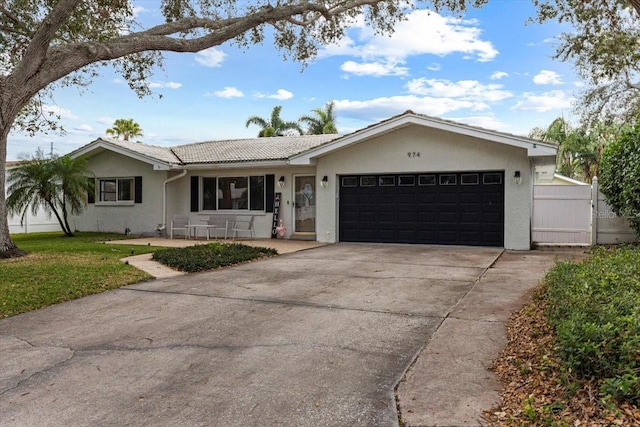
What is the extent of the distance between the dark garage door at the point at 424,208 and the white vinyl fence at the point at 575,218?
156cm

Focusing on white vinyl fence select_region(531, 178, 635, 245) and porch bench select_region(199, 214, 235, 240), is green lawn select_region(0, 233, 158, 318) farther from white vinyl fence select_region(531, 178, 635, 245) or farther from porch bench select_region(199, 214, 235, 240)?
white vinyl fence select_region(531, 178, 635, 245)

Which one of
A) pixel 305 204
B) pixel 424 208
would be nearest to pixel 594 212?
pixel 424 208

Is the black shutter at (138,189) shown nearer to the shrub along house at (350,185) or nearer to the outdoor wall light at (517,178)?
the shrub along house at (350,185)

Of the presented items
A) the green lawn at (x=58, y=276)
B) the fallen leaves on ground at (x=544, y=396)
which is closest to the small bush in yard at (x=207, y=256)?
the green lawn at (x=58, y=276)

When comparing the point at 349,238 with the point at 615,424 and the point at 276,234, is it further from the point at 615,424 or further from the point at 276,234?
the point at 615,424

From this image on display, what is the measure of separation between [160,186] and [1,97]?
7702mm

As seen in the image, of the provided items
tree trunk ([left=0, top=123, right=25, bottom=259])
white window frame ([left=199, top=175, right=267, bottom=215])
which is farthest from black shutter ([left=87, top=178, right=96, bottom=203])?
tree trunk ([left=0, top=123, right=25, bottom=259])

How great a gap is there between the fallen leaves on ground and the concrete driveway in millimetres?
629

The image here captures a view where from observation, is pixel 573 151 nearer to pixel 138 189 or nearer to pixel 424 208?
pixel 424 208

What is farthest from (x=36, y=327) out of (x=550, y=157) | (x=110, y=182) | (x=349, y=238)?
(x=110, y=182)

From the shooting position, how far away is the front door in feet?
51.6

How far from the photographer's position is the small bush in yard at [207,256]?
9555mm

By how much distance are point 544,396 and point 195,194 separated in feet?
50.6

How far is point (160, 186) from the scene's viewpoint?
56.6ft
